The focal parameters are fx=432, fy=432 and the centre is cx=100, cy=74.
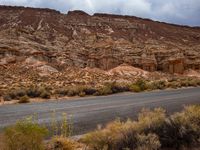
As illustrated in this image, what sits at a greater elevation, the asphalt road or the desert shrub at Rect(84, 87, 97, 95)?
the desert shrub at Rect(84, 87, 97, 95)

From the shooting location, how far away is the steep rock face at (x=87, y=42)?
227ft

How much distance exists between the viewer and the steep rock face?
69.1 meters

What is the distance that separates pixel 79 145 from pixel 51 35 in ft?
231

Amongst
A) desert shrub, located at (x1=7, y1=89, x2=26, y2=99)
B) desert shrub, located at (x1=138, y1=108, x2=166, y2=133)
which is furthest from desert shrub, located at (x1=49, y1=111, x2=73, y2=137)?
desert shrub, located at (x1=7, y1=89, x2=26, y2=99)

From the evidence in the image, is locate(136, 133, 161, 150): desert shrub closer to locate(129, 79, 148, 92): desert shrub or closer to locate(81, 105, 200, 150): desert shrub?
locate(81, 105, 200, 150): desert shrub

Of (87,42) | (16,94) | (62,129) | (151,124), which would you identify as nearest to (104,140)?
(151,124)

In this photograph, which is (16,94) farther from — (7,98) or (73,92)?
(73,92)

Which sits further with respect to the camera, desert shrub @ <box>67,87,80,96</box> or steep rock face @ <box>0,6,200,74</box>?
steep rock face @ <box>0,6,200,74</box>

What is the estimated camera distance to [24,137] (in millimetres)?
8453

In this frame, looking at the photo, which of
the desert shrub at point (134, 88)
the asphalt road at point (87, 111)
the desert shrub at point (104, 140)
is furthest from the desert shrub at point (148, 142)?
the desert shrub at point (134, 88)

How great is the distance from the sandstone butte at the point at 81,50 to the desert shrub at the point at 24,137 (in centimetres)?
4198

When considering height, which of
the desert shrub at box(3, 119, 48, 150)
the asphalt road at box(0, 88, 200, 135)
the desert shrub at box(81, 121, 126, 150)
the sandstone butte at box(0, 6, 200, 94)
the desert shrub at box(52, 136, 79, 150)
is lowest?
the asphalt road at box(0, 88, 200, 135)

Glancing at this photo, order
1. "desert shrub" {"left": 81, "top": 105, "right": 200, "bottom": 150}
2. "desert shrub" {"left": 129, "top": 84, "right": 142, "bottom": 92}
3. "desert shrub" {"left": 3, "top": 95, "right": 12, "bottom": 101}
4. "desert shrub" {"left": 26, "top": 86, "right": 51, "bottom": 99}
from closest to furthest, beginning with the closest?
"desert shrub" {"left": 81, "top": 105, "right": 200, "bottom": 150} → "desert shrub" {"left": 3, "top": 95, "right": 12, "bottom": 101} → "desert shrub" {"left": 26, "top": 86, "right": 51, "bottom": 99} → "desert shrub" {"left": 129, "top": 84, "right": 142, "bottom": 92}

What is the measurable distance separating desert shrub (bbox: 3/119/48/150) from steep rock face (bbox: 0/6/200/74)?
186 feet
